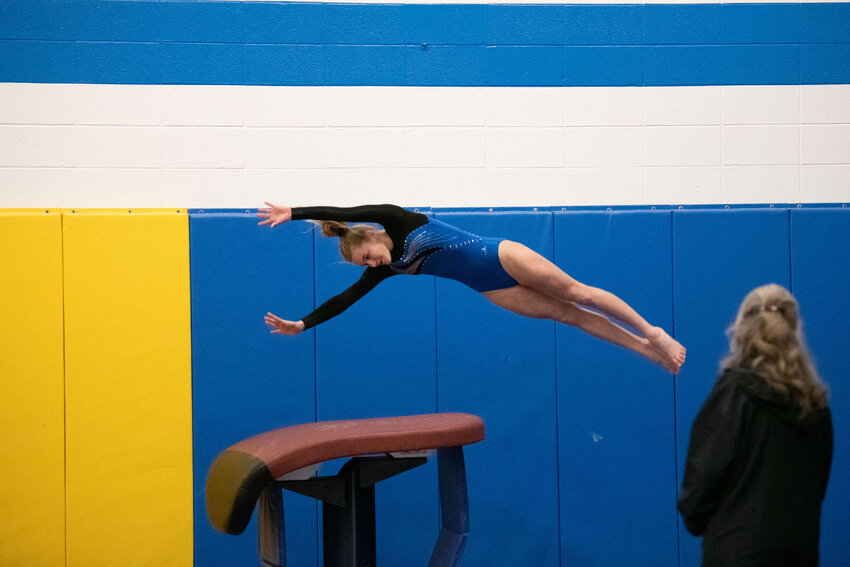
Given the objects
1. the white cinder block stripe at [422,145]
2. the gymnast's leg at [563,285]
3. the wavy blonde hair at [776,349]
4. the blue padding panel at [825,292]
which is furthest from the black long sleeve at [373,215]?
the blue padding panel at [825,292]

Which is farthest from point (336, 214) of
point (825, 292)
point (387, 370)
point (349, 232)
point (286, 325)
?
point (825, 292)

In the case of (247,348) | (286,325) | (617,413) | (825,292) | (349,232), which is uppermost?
(349,232)

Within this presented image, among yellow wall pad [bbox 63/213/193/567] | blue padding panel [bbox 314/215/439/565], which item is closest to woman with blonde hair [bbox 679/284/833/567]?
blue padding panel [bbox 314/215/439/565]

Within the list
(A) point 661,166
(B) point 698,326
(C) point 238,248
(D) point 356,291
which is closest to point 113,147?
(C) point 238,248

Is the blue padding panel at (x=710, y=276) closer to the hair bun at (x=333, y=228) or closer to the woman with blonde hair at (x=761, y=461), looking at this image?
the hair bun at (x=333, y=228)

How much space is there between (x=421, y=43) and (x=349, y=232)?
1351 millimetres

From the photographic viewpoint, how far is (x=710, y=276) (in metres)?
4.44

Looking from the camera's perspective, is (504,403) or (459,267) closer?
(459,267)

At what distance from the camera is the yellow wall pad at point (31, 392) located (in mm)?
4184

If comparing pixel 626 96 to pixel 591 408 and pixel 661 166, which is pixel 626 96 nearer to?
pixel 661 166

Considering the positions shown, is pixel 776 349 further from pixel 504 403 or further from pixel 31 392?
pixel 31 392

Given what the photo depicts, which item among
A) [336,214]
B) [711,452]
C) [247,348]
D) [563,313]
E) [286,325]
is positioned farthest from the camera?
[247,348]

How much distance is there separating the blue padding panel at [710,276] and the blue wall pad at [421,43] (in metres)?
0.87

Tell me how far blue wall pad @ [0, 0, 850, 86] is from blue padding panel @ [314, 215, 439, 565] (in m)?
1.05
